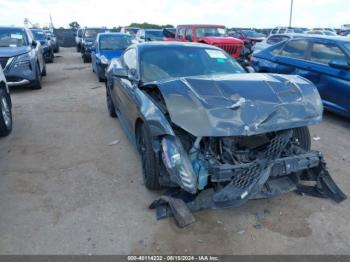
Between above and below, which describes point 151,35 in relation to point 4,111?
above

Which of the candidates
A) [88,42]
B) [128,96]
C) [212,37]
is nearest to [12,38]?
[128,96]

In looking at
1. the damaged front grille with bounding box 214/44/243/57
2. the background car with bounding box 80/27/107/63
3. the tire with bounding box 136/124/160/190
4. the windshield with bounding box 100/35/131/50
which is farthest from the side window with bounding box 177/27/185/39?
the tire with bounding box 136/124/160/190

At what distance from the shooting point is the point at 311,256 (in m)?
2.83

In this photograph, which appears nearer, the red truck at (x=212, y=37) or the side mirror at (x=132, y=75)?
the side mirror at (x=132, y=75)

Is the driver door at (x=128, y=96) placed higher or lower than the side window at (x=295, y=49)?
lower

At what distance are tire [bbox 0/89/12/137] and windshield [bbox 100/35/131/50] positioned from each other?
562cm

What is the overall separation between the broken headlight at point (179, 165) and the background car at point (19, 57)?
726 centimetres

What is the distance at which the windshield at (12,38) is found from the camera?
371 inches

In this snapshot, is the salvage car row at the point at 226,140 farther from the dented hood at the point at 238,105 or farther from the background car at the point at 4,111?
the background car at the point at 4,111

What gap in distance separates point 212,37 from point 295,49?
682 centimetres

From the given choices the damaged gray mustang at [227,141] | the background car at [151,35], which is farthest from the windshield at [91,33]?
the damaged gray mustang at [227,141]

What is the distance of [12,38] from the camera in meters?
9.55

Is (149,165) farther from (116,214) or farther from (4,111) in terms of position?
(4,111)

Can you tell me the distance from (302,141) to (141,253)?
243cm
